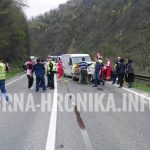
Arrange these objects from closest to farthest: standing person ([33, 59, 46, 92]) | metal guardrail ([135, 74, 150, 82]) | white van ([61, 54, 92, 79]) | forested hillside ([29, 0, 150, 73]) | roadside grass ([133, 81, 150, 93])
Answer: standing person ([33, 59, 46, 92]), roadside grass ([133, 81, 150, 93]), metal guardrail ([135, 74, 150, 82]), white van ([61, 54, 92, 79]), forested hillside ([29, 0, 150, 73])

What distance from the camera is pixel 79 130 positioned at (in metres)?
9.56

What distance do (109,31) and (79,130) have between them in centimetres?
6746

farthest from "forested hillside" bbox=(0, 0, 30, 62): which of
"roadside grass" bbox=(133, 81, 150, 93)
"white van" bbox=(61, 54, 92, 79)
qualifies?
"roadside grass" bbox=(133, 81, 150, 93)

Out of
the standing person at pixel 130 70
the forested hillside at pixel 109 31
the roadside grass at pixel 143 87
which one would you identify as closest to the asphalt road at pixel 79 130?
the roadside grass at pixel 143 87

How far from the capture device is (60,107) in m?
14.1

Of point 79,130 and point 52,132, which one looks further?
point 79,130

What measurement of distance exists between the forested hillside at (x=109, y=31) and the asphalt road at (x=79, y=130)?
24.7 meters

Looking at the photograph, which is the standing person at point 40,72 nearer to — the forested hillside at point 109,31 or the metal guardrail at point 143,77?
the metal guardrail at point 143,77

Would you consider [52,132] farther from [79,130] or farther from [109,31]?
[109,31]

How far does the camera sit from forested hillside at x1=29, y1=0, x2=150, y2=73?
56634mm

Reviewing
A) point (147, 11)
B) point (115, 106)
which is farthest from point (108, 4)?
point (115, 106)

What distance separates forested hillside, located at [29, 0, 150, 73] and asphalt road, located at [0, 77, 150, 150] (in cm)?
2473

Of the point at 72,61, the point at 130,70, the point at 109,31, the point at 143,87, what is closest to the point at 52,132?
the point at 143,87

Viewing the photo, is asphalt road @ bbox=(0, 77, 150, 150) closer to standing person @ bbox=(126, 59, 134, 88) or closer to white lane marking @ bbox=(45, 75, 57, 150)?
white lane marking @ bbox=(45, 75, 57, 150)
